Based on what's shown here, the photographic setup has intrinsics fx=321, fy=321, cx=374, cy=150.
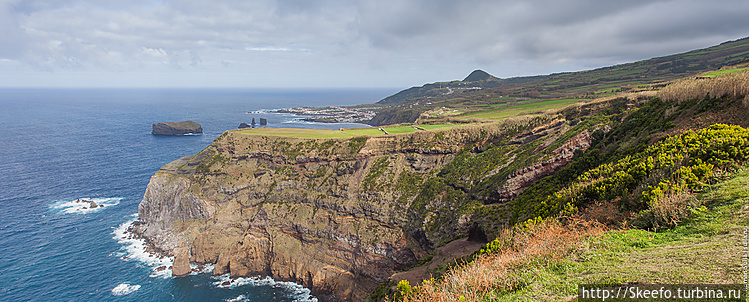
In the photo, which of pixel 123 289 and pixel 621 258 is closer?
pixel 621 258

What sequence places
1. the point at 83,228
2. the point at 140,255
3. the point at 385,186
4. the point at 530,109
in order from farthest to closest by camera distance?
the point at 530,109 → the point at 83,228 → the point at 140,255 → the point at 385,186

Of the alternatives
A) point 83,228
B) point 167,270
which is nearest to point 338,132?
point 167,270

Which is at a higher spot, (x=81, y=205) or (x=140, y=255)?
(x=81, y=205)

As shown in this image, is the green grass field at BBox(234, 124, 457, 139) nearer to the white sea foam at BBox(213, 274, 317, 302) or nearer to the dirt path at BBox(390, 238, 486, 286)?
the white sea foam at BBox(213, 274, 317, 302)

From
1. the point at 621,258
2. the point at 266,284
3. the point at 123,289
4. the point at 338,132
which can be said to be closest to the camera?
the point at 621,258

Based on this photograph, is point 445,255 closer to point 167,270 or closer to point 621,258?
point 621,258

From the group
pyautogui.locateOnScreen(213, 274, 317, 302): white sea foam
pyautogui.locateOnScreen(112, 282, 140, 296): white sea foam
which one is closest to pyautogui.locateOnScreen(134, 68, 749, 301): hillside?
pyautogui.locateOnScreen(213, 274, 317, 302): white sea foam

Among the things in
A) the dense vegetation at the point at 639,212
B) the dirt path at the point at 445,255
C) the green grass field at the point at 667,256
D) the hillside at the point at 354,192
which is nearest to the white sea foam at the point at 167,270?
the hillside at the point at 354,192
